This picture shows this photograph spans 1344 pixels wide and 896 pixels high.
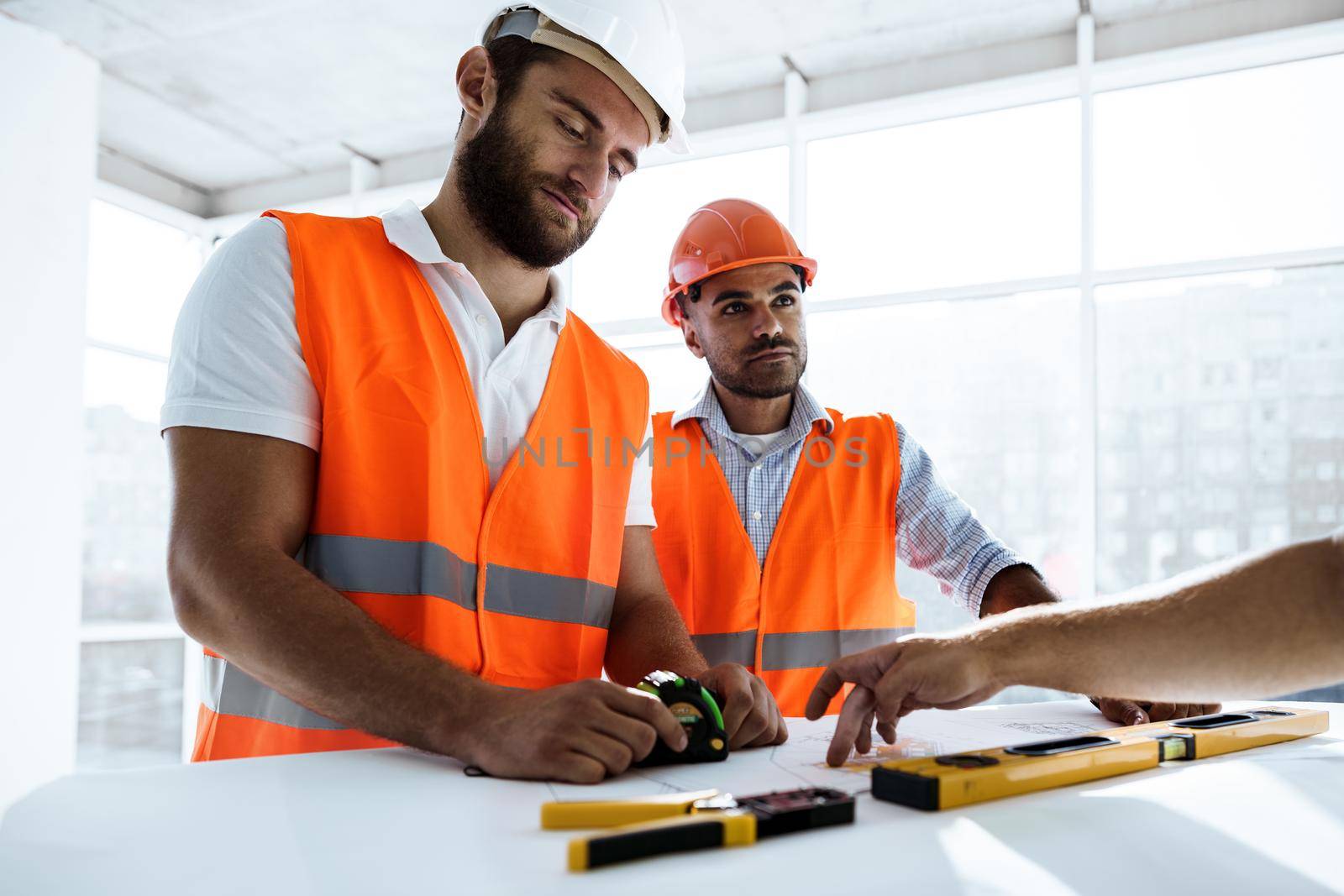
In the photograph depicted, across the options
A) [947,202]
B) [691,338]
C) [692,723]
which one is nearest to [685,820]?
[692,723]

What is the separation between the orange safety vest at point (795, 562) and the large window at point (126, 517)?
241 inches

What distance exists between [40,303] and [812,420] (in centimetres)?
374

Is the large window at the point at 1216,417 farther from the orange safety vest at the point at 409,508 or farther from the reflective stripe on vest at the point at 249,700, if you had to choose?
the reflective stripe on vest at the point at 249,700

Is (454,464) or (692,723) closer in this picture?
(692,723)

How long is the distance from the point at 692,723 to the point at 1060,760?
0.47 meters

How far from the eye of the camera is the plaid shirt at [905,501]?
2842 mm

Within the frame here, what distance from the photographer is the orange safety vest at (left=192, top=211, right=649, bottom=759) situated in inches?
66.1

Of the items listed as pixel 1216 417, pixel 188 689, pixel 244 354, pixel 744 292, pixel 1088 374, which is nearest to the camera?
pixel 244 354

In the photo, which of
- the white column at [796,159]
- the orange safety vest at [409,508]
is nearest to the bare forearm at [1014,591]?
the orange safety vest at [409,508]

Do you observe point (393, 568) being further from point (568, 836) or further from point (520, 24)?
point (520, 24)

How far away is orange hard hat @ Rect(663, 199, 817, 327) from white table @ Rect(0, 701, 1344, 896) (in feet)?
7.24

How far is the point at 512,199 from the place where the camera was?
6.86 feet

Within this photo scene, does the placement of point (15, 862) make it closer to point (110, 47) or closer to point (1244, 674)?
point (1244, 674)

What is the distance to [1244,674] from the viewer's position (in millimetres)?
1207
